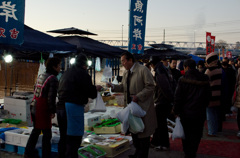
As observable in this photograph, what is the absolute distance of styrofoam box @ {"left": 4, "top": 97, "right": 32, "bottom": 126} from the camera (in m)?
6.39

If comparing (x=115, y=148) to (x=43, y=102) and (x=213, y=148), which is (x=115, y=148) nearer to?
(x=43, y=102)

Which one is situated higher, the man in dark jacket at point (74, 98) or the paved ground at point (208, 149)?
the man in dark jacket at point (74, 98)

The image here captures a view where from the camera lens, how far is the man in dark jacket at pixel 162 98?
4.72 metres

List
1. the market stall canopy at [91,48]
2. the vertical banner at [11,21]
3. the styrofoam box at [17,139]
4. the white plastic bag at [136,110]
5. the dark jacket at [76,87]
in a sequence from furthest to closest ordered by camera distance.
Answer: the market stall canopy at [91,48], the styrofoam box at [17,139], the vertical banner at [11,21], the white plastic bag at [136,110], the dark jacket at [76,87]

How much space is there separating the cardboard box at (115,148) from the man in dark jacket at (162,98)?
65 centimetres

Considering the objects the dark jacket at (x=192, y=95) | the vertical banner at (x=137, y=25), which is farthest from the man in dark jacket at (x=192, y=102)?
the vertical banner at (x=137, y=25)

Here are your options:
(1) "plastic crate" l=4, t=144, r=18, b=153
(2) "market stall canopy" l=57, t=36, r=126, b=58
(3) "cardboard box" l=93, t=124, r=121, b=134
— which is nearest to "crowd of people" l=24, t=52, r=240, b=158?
(1) "plastic crate" l=4, t=144, r=18, b=153

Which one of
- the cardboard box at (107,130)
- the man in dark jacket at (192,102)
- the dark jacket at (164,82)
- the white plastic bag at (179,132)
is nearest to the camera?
the man in dark jacket at (192,102)

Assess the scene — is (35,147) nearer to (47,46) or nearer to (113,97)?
(47,46)

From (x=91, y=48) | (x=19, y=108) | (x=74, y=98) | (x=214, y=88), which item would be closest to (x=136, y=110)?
(x=74, y=98)

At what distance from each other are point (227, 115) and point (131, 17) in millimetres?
5379

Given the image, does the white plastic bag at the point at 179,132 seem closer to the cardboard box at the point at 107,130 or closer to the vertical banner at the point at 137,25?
the cardboard box at the point at 107,130

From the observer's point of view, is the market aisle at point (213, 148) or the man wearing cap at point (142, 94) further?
the market aisle at point (213, 148)

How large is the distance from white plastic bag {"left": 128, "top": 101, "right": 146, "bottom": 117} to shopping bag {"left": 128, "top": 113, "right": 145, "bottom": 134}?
3.5 inches
